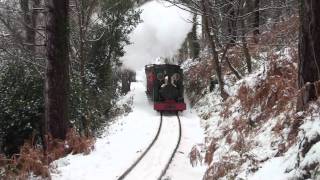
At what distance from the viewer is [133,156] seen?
1134 cm

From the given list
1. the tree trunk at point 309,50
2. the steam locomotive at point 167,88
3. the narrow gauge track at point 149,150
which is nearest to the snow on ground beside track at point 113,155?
the narrow gauge track at point 149,150

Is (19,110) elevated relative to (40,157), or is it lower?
elevated

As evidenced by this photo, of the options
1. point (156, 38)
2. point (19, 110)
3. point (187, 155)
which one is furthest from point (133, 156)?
point (156, 38)

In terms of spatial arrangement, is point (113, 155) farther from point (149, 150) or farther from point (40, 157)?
point (40, 157)

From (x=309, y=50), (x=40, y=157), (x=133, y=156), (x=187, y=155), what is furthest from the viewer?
(x=187, y=155)

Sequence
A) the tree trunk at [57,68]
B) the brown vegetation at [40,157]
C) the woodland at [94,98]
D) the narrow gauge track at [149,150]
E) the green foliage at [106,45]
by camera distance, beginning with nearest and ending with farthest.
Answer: the woodland at [94,98], the brown vegetation at [40,157], the narrow gauge track at [149,150], the tree trunk at [57,68], the green foliage at [106,45]

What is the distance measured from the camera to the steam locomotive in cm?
2239

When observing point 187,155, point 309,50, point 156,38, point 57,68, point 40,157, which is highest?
point 156,38

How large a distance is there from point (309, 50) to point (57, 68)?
20.4 ft

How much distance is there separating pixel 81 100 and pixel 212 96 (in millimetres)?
6705

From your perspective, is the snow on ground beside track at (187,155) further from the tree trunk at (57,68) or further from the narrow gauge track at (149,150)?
the tree trunk at (57,68)

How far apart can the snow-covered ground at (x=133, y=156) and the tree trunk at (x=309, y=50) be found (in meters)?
3.39

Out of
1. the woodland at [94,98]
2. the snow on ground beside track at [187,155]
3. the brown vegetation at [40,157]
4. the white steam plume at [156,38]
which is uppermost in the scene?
the white steam plume at [156,38]

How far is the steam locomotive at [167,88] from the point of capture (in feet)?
73.5
